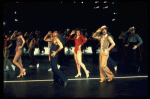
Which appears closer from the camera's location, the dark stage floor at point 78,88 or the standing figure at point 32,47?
the dark stage floor at point 78,88

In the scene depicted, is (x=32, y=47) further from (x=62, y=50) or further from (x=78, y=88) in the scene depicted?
(x=78, y=88)

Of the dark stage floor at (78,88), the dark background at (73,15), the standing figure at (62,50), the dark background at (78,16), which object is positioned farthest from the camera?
the dark background at (73,15)

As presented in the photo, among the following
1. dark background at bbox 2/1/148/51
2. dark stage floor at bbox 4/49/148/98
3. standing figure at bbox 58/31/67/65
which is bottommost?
dark stage floor at bbox 4/49/148/98

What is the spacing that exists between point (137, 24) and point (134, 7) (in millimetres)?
1251

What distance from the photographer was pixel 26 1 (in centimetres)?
2525

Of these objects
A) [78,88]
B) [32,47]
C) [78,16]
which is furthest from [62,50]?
[78,88]

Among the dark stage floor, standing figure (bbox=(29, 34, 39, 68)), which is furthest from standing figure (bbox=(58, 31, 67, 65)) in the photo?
the dark stage floor

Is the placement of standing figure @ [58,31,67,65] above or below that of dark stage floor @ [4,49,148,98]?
above

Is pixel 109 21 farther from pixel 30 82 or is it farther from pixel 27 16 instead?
pixel 30 82

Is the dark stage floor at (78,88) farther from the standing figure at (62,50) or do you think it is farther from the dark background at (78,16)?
the dark background at (78,16)

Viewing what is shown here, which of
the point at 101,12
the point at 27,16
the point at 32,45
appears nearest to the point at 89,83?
the point at 32,45

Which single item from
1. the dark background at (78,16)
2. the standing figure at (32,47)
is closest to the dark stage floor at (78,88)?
the standing figure at (32,47)

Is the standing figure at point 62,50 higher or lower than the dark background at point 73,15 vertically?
lower

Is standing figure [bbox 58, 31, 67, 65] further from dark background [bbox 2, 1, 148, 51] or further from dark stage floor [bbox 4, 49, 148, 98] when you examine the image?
dark stage floor [bbox 4, 49, 148, 98]
